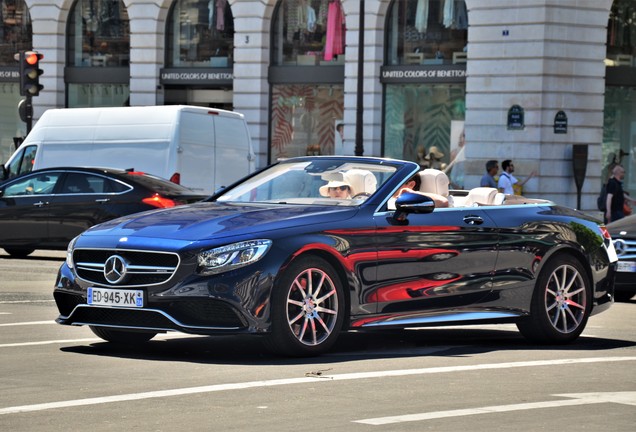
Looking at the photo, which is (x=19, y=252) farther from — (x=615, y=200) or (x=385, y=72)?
(x=385, y=72)

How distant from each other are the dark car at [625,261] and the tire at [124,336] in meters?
8.03

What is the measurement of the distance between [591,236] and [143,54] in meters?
30.7

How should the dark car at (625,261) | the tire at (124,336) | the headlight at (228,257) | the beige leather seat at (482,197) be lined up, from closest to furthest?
the headlight at (228,257)
the tire at (124,336)
the beige leather seat at (482,197)
the dark car at (625,261)

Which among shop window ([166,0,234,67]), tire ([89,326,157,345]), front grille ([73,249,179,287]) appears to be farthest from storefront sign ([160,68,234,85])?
front grille ([73,249,179,287])

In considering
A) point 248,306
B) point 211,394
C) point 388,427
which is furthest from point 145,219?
point 388,427

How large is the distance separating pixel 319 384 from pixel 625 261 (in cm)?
968

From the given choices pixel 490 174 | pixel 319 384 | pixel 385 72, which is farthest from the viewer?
pixel 385 72

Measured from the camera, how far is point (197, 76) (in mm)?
41438

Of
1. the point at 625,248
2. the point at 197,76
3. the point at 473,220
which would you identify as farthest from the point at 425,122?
the point at 473,220

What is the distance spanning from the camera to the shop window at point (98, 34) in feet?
141

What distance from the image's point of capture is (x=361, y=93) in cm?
3525

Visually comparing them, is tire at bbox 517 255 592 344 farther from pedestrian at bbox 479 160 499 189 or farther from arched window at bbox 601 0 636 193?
arched window at bbox 601 0 636 193

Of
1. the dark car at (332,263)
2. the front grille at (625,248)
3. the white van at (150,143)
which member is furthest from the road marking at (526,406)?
the white van at (150,143)

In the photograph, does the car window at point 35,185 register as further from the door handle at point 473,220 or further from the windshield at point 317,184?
the door handle at point 473,220
